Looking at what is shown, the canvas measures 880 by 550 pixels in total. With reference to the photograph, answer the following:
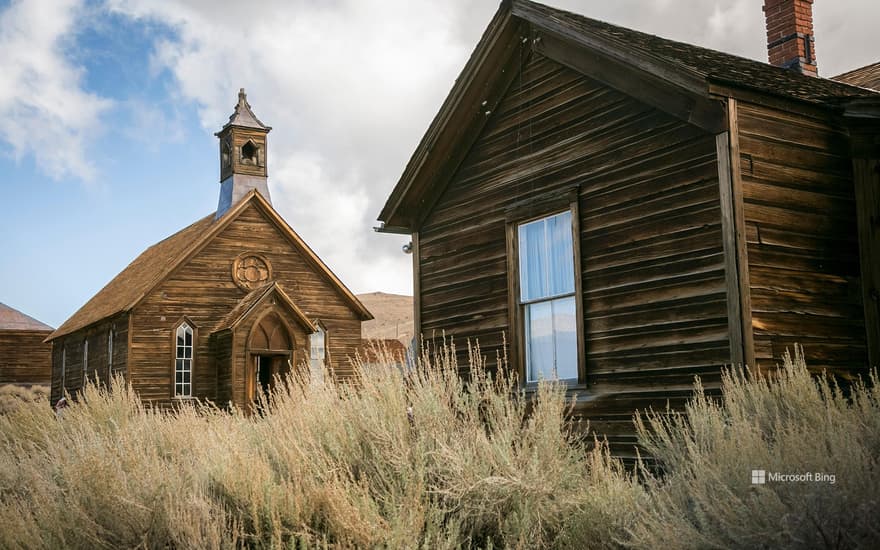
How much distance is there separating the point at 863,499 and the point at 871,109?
16.3ft

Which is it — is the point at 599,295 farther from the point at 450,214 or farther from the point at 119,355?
the point at 119,355

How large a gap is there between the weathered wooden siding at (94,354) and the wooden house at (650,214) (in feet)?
46.4

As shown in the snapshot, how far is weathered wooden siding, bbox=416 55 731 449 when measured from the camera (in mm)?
8445

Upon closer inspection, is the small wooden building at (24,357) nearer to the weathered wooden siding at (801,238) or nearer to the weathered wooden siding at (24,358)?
the weathered wooden siding at (24,358)

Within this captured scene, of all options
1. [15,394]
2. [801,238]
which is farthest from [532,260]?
[15,394]

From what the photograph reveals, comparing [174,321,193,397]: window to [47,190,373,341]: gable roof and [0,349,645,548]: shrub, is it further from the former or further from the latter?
[0,349,645,548]: shrub

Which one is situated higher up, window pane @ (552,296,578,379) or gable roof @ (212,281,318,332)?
gable roof @ (212,281,318,332)

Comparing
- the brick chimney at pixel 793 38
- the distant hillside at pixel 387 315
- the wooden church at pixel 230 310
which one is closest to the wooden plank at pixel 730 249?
the brick chimney at pixel 793 38

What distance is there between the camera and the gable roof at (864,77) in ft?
37.4

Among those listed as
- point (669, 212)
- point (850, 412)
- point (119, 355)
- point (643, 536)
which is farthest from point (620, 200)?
point (119, 355)

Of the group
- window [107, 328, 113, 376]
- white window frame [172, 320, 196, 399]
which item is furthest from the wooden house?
window [107, 328, 113, 376]

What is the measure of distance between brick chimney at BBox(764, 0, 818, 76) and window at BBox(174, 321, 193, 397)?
1731 cm

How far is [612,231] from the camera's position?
9.48 m

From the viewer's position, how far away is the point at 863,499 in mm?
4691
